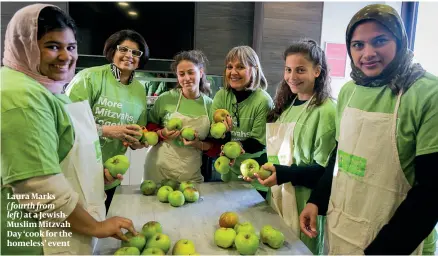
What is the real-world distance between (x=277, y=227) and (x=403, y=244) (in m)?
0.44

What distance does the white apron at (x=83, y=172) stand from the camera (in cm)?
96

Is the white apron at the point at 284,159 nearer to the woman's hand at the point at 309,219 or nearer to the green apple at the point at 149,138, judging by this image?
the woman's hand at the point at 309,219

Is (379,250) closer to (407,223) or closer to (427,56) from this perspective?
(407,223)

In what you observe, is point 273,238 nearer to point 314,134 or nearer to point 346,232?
point 346,232

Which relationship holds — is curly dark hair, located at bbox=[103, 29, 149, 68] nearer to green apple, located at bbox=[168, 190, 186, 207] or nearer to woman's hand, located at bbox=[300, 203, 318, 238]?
green apple, located at bbox=[168, 190, 186, 207]

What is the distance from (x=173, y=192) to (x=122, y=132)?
457mm

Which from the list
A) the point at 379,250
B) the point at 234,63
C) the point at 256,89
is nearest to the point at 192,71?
the point at 234,63

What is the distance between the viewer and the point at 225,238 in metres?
1.04

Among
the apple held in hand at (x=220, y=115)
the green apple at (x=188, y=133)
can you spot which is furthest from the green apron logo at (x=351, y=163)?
the green apple at (x=188, y=133)

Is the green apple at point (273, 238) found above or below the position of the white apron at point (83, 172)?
below

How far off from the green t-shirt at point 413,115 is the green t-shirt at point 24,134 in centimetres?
101

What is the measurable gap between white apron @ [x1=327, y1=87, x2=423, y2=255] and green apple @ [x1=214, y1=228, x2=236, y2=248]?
412 millimetres

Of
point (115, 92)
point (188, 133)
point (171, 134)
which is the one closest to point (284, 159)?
point (188, 133)

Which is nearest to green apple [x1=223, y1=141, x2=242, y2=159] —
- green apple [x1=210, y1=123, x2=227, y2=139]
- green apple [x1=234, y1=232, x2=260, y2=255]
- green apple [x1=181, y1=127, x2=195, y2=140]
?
green apple [x1=210, y1=123, x2=227, y2=139]
